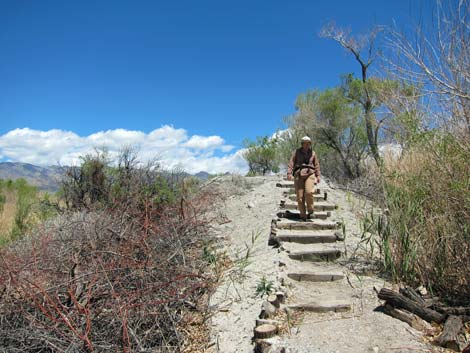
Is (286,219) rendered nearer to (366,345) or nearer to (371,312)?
(371,312)

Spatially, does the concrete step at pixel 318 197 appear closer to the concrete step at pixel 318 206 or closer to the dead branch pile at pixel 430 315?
the concrete step at pixel 318 206

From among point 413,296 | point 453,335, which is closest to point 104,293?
point 413,296

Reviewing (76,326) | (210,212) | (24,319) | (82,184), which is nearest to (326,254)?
(76,326)

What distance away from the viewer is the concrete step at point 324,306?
4.54 meters

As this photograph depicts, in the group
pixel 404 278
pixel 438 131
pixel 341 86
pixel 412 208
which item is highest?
pixel 341 86

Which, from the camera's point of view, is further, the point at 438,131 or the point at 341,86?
the point at 341,86

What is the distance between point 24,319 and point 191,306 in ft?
6.36

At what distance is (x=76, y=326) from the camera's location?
402cm

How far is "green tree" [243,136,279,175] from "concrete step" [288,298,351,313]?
17695 millimetres

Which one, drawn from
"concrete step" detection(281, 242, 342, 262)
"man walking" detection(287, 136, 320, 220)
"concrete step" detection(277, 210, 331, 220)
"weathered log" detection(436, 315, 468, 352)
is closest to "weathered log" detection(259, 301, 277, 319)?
"weathered log" detection(436, 315, 468, 352)

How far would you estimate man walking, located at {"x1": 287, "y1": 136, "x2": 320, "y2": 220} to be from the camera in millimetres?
7793

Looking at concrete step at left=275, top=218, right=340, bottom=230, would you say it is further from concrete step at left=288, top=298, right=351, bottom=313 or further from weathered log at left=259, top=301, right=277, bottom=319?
weathered log at left=259, top=301, right=277, bottom=319

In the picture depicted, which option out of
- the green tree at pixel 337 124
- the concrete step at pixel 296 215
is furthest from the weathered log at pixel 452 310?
the green tree at pixel 337 124

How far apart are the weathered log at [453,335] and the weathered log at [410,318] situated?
234mm
